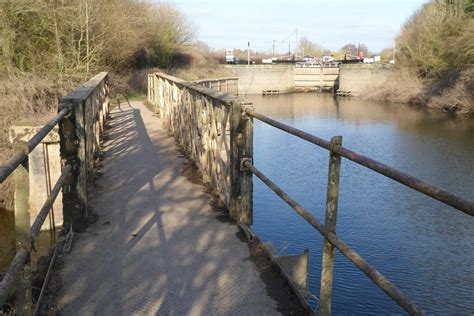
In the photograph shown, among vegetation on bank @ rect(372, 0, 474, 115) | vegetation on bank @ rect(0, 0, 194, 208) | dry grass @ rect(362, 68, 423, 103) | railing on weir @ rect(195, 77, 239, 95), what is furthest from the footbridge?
dry grass @ rect(362, 68, 423, 103)

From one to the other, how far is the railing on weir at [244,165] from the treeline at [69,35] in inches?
436

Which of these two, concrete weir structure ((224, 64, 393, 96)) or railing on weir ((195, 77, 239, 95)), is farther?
concrete weir structure ((224, 64, 393, 96))

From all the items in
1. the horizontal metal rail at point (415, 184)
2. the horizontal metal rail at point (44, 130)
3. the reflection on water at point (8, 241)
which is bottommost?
the reflection on water at point (8, 241)

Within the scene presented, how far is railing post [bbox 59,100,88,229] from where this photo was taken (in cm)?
459

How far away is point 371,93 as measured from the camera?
49.0 meters

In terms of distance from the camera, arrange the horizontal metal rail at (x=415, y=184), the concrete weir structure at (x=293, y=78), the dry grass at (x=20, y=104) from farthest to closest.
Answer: the concrete weir structure at (x=293, y=78) < the dry grass at (x=20, y=104) < the horizontal metal rail at (x=415, y=184)

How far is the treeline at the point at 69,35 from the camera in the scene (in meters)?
18.1

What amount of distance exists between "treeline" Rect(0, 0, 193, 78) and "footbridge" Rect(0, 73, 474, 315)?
13.0 meters

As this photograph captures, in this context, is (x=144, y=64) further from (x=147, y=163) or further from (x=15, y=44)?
(x=147, y=163)

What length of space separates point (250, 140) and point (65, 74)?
17663mm

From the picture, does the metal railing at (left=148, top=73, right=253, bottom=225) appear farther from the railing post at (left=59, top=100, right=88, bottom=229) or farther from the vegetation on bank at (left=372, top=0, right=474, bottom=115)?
the vegetation on bank at (left=372, top=0, right=474, bottom=115)

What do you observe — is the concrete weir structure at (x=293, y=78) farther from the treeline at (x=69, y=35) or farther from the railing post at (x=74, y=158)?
the railing post at (x=74, y=158)

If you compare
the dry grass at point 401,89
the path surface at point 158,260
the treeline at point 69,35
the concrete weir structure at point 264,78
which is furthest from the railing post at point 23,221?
the concrete weir structure at point 264,78

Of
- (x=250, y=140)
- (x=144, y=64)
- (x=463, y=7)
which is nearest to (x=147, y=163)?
(x=250, y=140)
